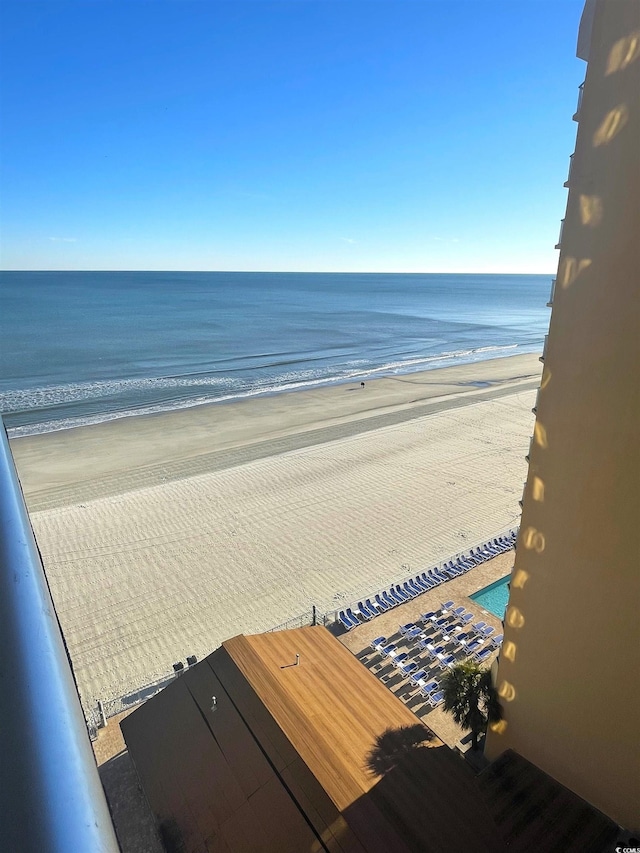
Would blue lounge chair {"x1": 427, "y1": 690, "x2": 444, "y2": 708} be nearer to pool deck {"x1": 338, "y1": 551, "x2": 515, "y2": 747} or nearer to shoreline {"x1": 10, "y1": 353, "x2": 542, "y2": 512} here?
pool deck {"x1": 338, "y1": 551, "x2": 515, "y2": 747}

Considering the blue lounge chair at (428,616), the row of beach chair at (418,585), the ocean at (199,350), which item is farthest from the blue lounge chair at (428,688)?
the ocean at (199,350)

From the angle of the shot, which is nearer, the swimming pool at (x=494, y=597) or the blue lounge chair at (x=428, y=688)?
the blue lounge chair at (x=428, y=688)

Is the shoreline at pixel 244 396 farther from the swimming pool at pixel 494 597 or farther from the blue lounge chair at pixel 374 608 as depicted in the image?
the swimming pool at pixel 494 597

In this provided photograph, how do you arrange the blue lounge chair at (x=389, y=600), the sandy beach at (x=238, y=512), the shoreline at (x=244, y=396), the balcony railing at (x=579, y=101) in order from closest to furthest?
the balcony railing at (x=579, y=101) → the sandy beach at (x=238, y=512) → the blue lounge chair at (x=389, y=600) → the shoreline at (x=244, y=396)

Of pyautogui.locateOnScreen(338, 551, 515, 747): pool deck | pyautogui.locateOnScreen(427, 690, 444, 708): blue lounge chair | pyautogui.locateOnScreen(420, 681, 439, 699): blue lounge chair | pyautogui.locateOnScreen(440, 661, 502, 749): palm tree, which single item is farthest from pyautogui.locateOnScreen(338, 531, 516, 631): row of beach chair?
pyautogui.locateOnScreen(440, 661, 502, 749): palm tree

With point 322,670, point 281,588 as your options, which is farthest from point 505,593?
point 322,670

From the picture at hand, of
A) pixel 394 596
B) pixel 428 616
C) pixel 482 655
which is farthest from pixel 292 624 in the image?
pixel 482 655
